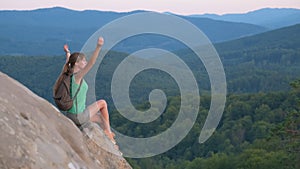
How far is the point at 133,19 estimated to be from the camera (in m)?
6.90

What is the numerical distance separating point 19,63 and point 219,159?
393 feet

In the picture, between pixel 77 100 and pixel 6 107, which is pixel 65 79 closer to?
pixel 77 100

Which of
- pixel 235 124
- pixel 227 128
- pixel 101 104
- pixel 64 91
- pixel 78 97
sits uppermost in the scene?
pixel 64 91

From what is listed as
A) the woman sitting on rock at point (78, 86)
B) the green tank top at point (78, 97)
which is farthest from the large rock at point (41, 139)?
the green tank top at point (78, 97)

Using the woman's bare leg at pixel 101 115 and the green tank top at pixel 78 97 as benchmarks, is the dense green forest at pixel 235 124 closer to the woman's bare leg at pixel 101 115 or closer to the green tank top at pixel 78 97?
the woman's bare leg at pixel 101 115

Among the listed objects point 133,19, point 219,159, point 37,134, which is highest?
point 133,19

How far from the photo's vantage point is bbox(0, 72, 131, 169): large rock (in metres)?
4.32

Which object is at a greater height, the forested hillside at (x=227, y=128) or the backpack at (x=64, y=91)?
the backpack at (x=64, y=91)

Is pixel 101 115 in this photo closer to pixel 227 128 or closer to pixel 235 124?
pixel 235 124

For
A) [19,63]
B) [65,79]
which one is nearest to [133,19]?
[65,79]

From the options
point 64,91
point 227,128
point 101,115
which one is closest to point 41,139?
point 64,91

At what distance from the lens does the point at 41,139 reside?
188 inches

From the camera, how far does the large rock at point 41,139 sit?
4320 millimetres

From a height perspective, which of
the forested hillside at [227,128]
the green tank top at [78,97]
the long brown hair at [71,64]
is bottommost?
the forested hillside at [227,128]
